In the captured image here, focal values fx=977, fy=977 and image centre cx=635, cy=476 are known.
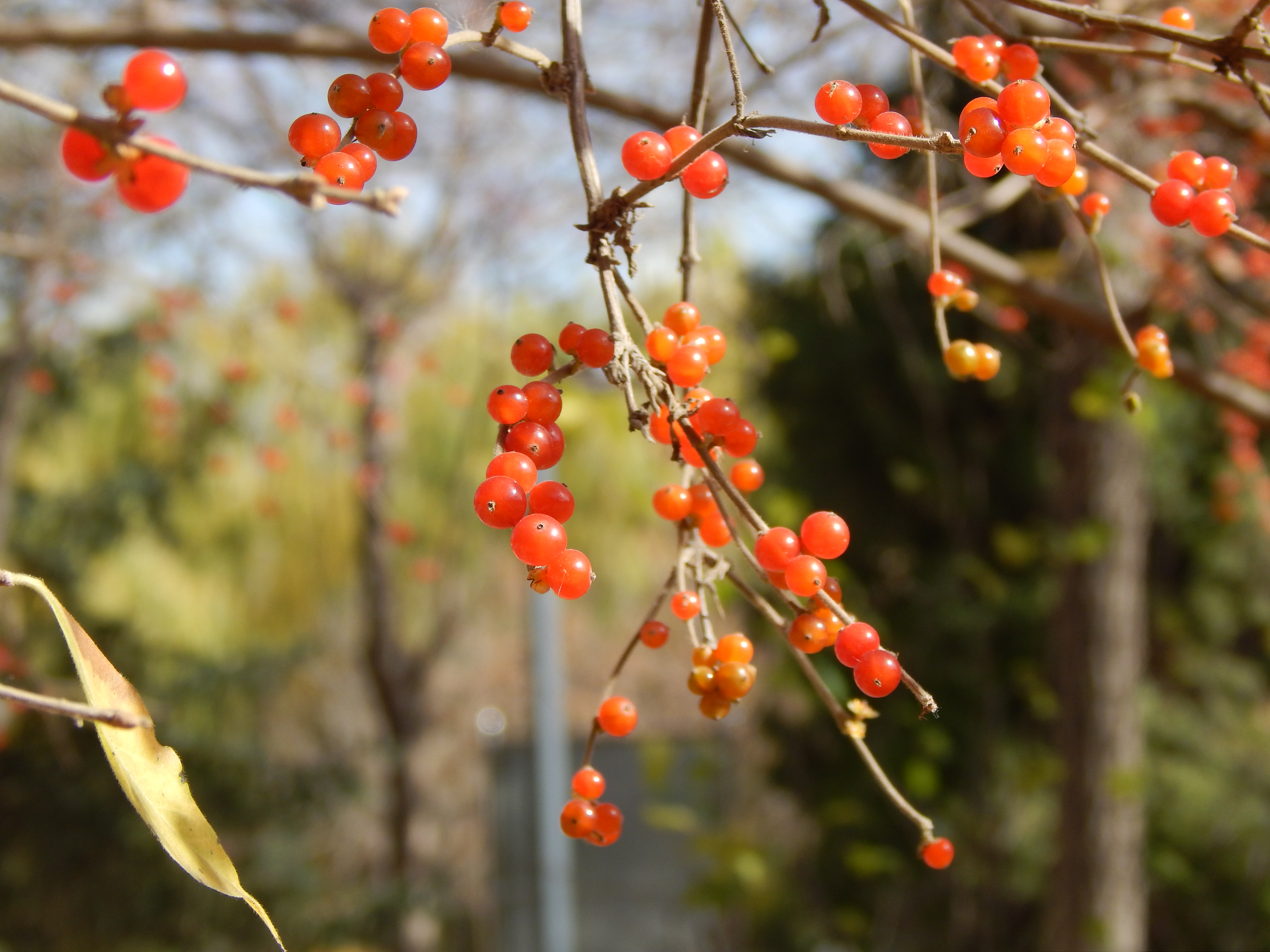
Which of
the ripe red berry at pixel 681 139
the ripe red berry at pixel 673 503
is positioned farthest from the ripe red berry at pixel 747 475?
the ripe red berry at pixel 681 139

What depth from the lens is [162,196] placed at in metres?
0.53

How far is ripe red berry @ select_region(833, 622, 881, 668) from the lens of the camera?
708mm

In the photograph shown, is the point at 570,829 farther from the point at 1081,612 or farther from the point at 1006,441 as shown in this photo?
the point at 1006,441

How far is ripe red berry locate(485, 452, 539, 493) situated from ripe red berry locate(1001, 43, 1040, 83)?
64 centimetres

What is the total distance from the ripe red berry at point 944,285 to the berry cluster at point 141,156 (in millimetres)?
728

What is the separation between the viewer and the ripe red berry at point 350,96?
0.70 m

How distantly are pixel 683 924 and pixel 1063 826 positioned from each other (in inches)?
191

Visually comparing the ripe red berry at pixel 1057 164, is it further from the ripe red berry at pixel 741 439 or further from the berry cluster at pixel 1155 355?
the berry cluster at pixel 1155 355

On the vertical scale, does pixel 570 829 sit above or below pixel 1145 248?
below

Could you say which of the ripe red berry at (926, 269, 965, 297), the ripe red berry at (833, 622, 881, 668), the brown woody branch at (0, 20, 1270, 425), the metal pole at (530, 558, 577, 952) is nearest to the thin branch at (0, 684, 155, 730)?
the ripe red berry at (833, 622, 881, 668)

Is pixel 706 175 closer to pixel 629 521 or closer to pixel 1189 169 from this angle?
pixel 1189 169

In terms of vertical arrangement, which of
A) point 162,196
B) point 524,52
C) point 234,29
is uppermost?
point 234,29

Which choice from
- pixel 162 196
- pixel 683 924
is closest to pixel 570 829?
pixel 162 196

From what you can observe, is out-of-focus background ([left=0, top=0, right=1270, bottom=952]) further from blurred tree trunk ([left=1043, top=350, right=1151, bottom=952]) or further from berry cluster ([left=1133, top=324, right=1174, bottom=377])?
berry cluster ([left=1133, top=324, right=1174, bottom=377])
